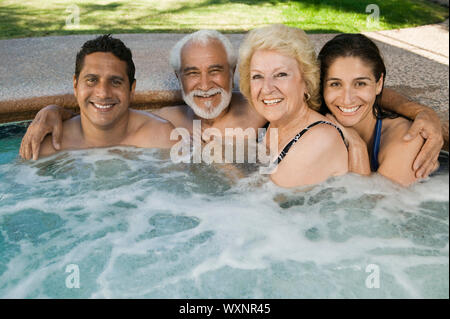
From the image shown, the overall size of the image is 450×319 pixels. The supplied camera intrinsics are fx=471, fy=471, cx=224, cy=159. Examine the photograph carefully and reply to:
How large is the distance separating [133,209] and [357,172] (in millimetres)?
1540

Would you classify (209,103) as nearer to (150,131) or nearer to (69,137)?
(150,131)

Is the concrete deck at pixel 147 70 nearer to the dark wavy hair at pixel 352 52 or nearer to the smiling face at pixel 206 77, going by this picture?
the smiling face at pixel 206 77

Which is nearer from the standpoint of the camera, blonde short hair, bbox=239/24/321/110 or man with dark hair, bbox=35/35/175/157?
blonde short hair, bbox=239/24/321/110

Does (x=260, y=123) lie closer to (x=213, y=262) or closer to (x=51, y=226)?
(x=213, y=262)

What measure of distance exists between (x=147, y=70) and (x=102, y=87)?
149 centimetres

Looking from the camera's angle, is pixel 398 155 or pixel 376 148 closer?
pixel 398 155

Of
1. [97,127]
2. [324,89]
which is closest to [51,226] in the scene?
[97,127]

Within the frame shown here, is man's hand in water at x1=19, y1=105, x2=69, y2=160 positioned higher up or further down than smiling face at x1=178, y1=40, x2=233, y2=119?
further down

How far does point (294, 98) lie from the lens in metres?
2.83

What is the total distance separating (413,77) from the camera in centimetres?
449

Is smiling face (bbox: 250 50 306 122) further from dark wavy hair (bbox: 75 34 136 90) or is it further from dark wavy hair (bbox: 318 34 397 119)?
A: dark wavy hair (bbox: 75 34 136 90)

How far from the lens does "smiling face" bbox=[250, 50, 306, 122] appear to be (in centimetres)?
276

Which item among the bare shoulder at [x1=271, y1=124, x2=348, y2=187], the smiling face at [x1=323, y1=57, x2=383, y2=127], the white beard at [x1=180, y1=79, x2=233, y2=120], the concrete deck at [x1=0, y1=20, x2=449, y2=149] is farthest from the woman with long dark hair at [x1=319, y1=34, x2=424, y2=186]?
the white beard at [x1=180, y1=79, x2=233, y2=120]

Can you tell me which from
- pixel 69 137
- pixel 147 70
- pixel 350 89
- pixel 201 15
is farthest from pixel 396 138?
pixel 201 15
